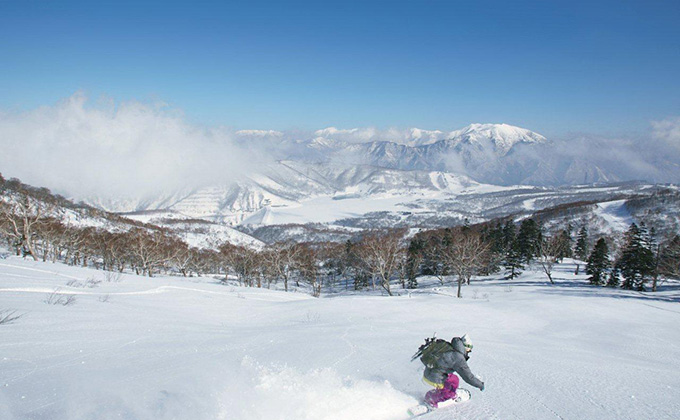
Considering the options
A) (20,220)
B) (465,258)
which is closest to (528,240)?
(465,258)

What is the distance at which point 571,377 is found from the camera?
568 centimetres

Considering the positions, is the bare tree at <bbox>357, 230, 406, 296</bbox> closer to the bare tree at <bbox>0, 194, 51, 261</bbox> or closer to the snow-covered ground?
the snow-covered ground

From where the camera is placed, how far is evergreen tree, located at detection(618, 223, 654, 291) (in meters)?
39.9

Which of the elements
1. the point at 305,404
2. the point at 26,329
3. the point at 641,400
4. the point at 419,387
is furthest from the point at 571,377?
the point at 26,329

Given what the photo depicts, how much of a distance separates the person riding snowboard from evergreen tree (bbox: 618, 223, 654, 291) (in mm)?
49541

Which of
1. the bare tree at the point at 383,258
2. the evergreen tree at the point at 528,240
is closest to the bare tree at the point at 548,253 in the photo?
the evergreen tree at the point at 528,240

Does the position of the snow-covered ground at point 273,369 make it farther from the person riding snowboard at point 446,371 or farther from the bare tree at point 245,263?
the bare tree at point 245,263

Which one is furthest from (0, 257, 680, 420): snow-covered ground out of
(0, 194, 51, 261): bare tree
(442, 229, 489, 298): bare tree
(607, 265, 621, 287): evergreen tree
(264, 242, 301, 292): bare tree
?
(607, 265, 621, 287): evergreen tree

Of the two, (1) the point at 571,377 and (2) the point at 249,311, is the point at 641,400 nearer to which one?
(1) the point at 571,377

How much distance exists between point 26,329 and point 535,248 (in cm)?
6410

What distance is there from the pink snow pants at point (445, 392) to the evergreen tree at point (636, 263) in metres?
49.8

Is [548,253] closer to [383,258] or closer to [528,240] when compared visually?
[528,240]

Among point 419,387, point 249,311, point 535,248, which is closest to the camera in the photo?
point 419,387

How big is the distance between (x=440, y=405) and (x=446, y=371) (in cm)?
45
